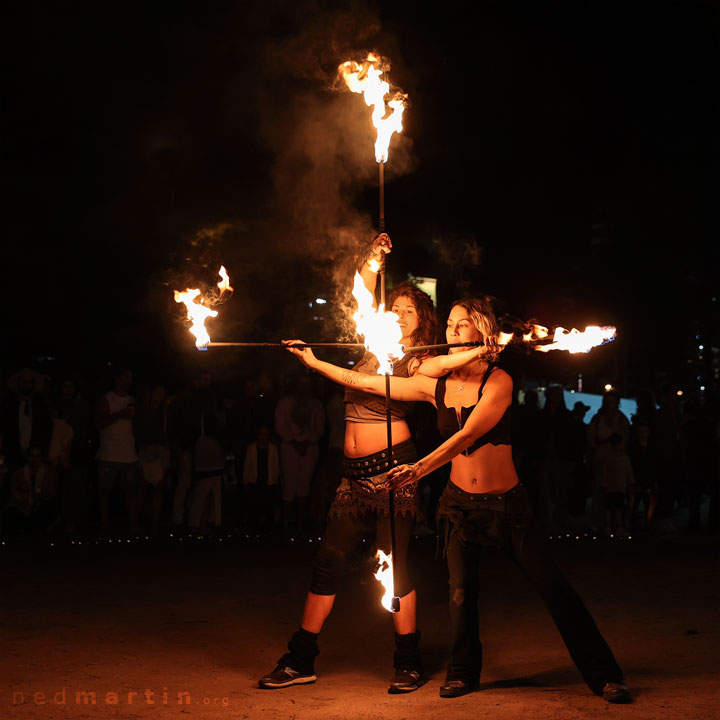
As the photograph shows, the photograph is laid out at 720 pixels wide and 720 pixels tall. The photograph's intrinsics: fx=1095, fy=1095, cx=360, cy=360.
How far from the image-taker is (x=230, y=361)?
1720cm

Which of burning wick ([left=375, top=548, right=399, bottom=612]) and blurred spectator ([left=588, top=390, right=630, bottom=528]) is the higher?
blurred spectator ([left=588, top=390, right=630, bottom=528])

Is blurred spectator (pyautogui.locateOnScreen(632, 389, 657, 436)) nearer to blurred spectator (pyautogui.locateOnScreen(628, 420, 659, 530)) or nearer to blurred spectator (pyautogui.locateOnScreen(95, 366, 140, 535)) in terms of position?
blurred spectator (pyautogui.locateOnScreen(628, 420, 659, 530))

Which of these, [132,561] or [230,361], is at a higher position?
[230,361]

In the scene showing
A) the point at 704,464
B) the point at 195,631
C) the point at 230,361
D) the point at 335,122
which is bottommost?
the point at 195,631

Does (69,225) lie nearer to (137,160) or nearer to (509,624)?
(137,160)

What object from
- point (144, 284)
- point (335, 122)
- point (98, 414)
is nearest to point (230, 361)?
point (144, 284)

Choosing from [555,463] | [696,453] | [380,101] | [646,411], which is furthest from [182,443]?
[380,101]

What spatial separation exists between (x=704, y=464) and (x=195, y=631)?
7508 millimetres

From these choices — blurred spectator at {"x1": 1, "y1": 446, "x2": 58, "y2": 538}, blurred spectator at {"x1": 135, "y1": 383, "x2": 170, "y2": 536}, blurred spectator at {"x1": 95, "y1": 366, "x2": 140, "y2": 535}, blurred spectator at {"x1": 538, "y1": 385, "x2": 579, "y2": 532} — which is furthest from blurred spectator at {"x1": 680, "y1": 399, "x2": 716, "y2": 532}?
blurred spectator at {"x1": 1, "y1": 446, "x2": 58, "y2": 538}

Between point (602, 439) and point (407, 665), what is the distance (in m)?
7.26

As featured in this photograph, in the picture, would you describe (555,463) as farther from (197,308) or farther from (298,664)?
(298,664)

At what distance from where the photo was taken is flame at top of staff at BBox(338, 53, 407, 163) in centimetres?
573

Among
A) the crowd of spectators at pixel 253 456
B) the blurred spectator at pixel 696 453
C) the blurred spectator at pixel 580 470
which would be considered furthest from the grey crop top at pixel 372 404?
the blurred spectator at pixel 696 453

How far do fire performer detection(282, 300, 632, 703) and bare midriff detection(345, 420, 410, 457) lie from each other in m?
0.22
